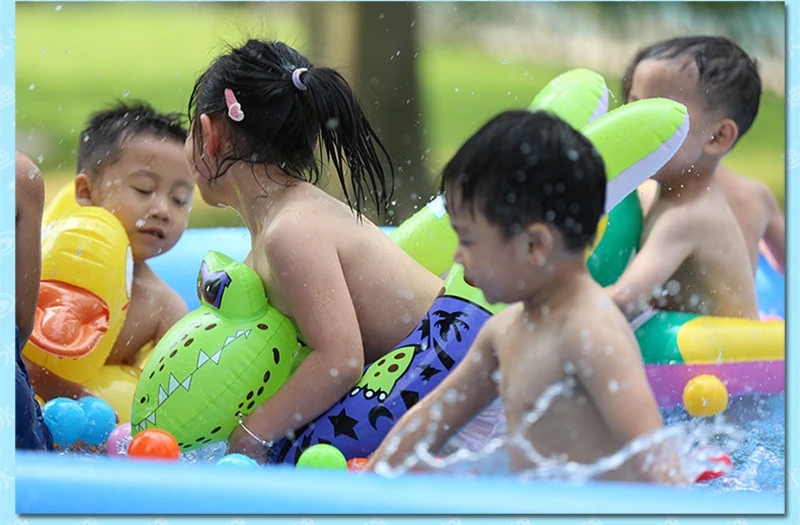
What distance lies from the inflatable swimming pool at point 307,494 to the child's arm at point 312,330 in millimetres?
655

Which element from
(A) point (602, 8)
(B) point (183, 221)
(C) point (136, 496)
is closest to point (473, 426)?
(C) point (136, 496)

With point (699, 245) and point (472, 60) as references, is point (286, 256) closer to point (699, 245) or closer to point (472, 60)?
point (699, 245)

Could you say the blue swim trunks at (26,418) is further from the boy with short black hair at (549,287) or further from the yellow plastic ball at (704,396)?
the yellow plastic ball at (704,396)

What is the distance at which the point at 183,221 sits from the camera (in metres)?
2.98

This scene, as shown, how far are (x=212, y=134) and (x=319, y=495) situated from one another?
1078 millimetres

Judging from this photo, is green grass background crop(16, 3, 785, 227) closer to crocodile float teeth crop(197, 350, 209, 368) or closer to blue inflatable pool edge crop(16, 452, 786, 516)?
crocodile float teeth crop(197, 350, 209, 368)

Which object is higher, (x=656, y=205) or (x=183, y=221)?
(x=656, y=205)

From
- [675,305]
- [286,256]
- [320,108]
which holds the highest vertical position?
[320,108]

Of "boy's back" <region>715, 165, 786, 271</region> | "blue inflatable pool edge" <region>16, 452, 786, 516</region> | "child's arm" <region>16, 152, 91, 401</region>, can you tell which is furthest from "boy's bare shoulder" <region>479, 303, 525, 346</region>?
"boy's back" <region>715, 165, 786, 271</region>

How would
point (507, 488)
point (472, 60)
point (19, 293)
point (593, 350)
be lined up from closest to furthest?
point (507, 488), point (593, 350), point (19, 293), point (472, 60)

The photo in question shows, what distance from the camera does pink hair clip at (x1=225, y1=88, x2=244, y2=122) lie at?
2256 mm

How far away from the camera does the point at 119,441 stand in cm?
232

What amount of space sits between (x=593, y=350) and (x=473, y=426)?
1.16ft

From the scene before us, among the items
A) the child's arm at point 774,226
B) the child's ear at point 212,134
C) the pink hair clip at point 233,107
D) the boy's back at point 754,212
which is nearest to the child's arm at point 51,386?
the child's ear at point 212,134
